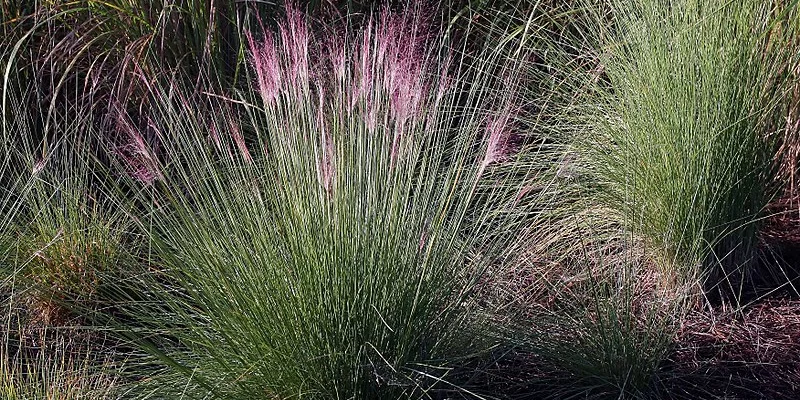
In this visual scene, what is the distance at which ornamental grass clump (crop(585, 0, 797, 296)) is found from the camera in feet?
11.3

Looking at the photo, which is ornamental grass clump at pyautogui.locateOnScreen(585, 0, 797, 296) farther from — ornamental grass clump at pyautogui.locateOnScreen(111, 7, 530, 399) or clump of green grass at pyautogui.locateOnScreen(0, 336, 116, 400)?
clump of green grass at pyautogui.locateOnScreen(0, 336, 116, 400)

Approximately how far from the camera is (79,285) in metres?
3.54

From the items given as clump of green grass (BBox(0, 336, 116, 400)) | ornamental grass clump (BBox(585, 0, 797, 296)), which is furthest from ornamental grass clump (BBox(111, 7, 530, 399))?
ornamental grass clump (BBox(585, 0, 797, 296))

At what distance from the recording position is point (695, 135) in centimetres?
344

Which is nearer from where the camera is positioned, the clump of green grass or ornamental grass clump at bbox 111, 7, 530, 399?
ornamental grass clump at bbox 111, 7, 530, 399

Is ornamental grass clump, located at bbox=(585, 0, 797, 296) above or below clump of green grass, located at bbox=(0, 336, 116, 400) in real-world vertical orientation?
above

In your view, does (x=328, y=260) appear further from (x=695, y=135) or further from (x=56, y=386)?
(x=695, y=135)

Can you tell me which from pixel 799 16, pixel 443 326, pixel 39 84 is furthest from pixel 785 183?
pixel 39 84

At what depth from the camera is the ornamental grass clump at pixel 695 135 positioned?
346cm

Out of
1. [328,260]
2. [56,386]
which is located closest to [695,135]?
[328,260]

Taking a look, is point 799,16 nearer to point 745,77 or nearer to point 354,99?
point 745,77

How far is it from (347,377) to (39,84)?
2.45 metres

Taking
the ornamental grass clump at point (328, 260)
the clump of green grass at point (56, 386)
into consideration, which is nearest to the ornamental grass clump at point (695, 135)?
the ornamental grass clump at point (328, 260)

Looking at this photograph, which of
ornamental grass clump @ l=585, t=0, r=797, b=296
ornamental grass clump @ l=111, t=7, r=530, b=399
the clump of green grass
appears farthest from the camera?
ornamental grass clump @ l=585, t=0, r=797, b=296
